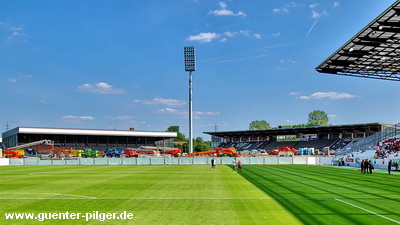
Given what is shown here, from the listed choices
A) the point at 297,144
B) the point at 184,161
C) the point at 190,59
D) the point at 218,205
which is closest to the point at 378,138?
the point at 184,161

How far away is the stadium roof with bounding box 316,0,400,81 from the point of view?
104ft

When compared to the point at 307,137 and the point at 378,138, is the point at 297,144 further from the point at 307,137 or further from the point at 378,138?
the point at 378,138

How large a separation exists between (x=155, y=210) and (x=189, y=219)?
2603mm

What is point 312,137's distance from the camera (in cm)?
11406

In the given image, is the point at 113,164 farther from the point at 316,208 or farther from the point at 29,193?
the point at 316,208

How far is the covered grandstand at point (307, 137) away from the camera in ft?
322

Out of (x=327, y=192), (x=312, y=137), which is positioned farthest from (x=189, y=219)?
(x=312, y=137)

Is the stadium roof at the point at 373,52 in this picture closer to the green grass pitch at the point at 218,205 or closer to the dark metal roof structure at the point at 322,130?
the green grass pitch at the point at 218,205

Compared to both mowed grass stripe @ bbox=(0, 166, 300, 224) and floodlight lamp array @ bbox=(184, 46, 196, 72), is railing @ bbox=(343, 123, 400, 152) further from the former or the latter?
mowed grass stripe @ bbox=(0, 166, 300, 224)

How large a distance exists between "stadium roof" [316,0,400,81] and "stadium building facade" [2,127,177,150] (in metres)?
85.2

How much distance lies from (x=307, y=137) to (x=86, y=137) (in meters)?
76.2

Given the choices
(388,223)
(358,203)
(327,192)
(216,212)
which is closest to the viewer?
(388,223)

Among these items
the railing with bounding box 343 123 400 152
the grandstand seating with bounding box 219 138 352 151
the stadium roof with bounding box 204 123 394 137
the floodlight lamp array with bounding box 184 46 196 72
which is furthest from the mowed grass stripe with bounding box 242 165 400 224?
the grandstand seating with bounding box 219 138 352 151

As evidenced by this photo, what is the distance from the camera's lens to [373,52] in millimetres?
40062
